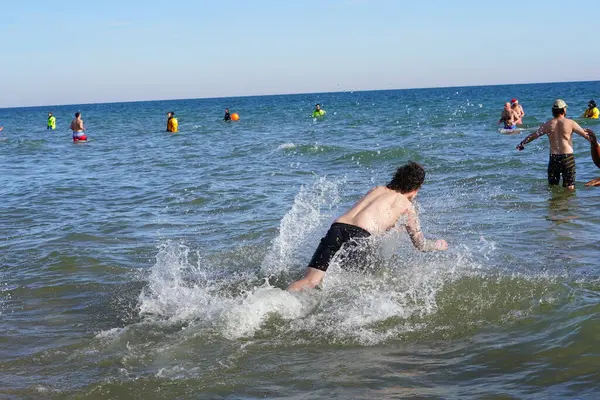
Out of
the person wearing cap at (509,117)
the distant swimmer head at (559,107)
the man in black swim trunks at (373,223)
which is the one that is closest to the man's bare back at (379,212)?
the man in black swim trunks at (373,223)

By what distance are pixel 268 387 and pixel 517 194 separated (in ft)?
26.4

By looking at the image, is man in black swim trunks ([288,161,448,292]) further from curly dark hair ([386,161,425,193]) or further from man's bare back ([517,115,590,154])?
man's bare back ([517,115,590,154])

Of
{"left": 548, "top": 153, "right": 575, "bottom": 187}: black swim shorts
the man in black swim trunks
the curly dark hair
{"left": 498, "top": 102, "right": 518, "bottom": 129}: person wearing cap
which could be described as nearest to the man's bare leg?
the man in black swim trunks

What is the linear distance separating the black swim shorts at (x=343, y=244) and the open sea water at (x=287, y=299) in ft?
0.84

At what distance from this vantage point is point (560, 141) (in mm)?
11031

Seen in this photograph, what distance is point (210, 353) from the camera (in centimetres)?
504

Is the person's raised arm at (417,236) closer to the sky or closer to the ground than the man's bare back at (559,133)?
closer to the ground

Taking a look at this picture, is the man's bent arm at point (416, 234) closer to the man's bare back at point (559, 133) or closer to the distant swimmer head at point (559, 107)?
the man's bare back at point (559, 133)

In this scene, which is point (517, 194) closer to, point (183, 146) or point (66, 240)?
point (66, 240)

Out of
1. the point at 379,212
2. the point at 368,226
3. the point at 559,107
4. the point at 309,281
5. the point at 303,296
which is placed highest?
the point at 559,107

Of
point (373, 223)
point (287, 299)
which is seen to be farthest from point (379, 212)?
point (287, 299)

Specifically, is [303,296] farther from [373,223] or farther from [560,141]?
[560,141]

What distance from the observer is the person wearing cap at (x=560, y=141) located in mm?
10898

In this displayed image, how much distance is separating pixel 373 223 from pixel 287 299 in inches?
39.9
